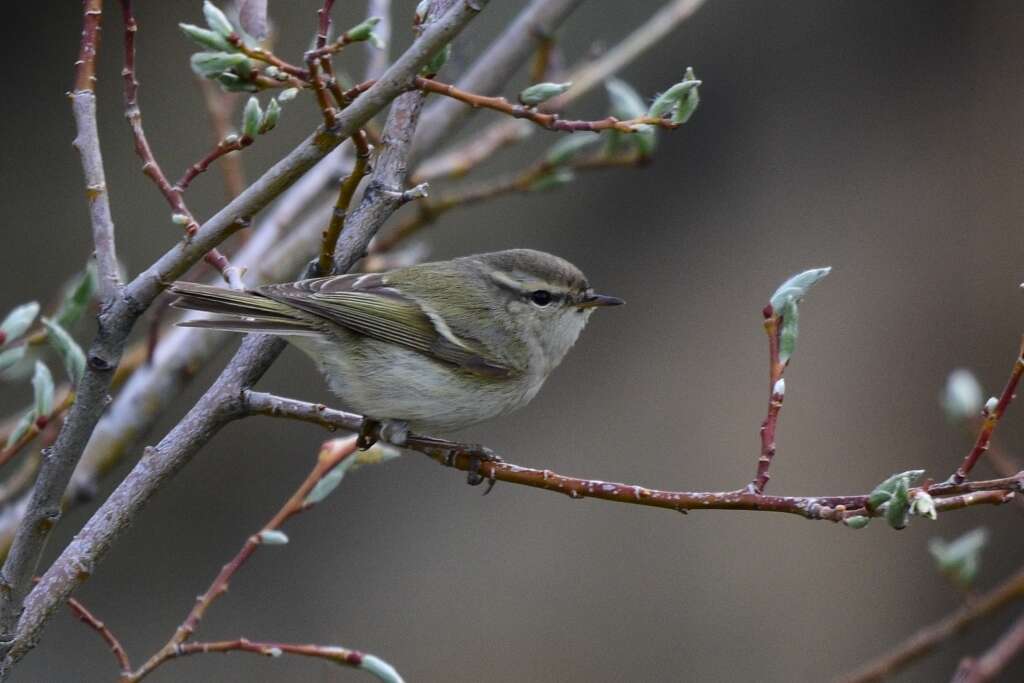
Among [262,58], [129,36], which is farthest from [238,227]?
[129,36]

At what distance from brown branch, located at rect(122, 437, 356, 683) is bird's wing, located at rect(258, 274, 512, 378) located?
323mm

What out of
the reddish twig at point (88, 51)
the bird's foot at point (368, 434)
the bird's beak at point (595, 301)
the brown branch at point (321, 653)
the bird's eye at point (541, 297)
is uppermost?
the bird's beak at point (595, 301)

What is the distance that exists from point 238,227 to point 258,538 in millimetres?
754

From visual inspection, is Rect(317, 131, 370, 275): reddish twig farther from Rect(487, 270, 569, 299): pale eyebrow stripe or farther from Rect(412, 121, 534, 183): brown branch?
Rect(412, 121, 534, 183): brown branch

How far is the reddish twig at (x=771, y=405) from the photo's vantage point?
5.51 feet

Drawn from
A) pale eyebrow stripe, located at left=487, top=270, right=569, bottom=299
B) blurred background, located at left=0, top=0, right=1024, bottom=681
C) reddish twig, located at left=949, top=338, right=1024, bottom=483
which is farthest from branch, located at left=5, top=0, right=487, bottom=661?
blurred background, located at left=0, top=0, right=1024, bottom=681

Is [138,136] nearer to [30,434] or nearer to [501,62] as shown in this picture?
[30,434]

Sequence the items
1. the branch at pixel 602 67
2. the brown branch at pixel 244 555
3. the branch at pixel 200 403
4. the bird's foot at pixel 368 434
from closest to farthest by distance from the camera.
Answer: the branch at pixel 200 403 → the brown branch at pixel 244 555 → the bird's foot at pixel 368 434 → the branch at pixel 602 67

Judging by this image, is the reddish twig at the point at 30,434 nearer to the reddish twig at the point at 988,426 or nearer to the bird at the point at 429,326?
the bird at the point at 429,326

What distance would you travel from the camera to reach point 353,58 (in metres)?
5.23

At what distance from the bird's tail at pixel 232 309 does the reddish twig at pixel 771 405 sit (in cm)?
94

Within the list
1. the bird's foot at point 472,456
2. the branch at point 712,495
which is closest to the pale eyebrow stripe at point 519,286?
the bird's foot at point 472,456

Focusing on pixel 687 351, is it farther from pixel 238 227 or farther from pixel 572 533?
pixel 238 227

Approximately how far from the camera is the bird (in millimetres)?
2316
